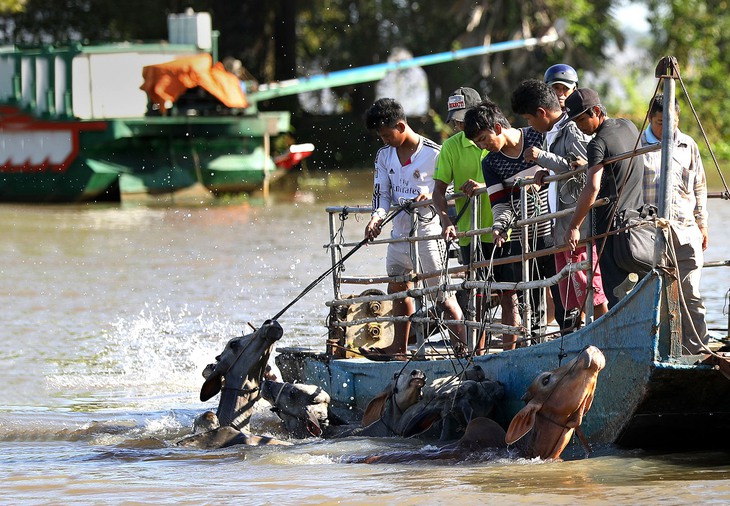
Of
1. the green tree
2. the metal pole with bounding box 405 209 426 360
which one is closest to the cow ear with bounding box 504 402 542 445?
the metal pole with bounding box 405 209 426 360

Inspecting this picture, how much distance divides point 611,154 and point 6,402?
5540 mm

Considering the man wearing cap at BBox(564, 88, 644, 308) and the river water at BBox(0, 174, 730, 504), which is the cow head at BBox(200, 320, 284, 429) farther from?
the man wearing cap at BBox(564, 88, 644, 308)

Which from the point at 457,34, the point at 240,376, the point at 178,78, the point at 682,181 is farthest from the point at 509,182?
the point at 457,34

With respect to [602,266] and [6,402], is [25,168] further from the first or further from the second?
[602,266]

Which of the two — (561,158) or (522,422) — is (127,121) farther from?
(522,422)

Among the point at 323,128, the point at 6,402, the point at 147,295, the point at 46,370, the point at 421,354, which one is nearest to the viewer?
the point at 421,354

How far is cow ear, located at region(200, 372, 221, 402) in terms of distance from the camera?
829cm

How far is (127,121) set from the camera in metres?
25.2

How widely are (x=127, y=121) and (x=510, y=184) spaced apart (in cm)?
1841

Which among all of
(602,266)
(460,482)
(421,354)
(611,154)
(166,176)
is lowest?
(460,482)

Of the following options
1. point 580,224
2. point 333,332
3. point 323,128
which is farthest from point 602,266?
point 323,128

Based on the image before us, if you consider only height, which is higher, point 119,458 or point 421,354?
point 421,354

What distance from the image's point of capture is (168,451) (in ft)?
26.5

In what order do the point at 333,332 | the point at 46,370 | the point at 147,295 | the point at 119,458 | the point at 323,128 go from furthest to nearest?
the point at 323,128 → the point at 147,295 → the point at 46,370 → the point at 333,332 → the point at 119,458
